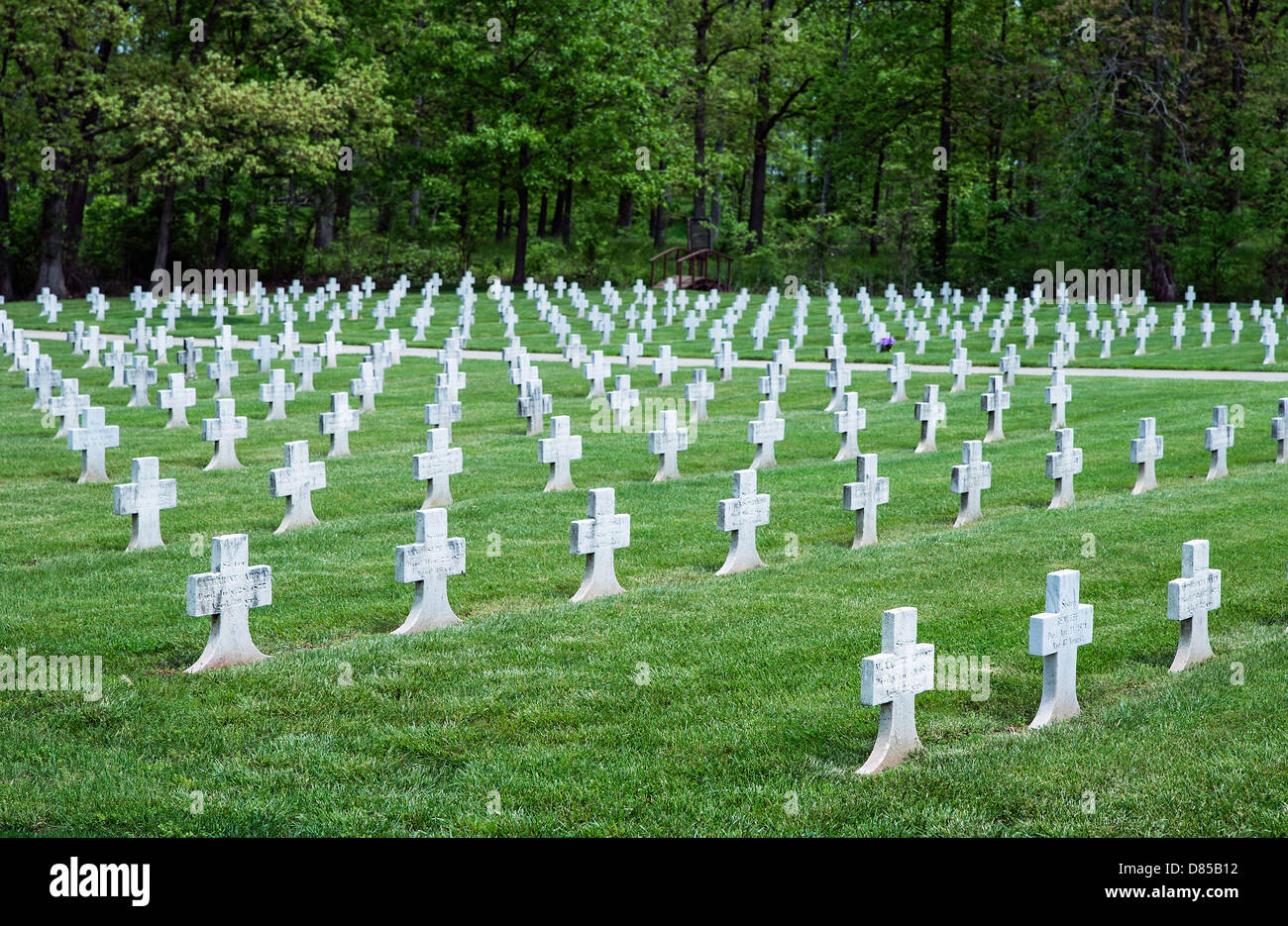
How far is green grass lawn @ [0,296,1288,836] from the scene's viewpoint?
5.22m

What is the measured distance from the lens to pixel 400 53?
4559 cm

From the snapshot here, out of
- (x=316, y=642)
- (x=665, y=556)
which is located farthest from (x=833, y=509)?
(x=316, y=642)

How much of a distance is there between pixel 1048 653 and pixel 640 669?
6.30 feet

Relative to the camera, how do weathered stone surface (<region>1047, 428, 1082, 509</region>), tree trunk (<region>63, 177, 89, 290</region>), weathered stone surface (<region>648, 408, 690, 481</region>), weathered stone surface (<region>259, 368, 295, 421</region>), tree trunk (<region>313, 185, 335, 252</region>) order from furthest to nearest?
tree trunk (<region>313, 185, 335, 252</region>), tree trunk (<region>63, 177, 89, 290</region>), weathered stone surface (<region>259, 368, 295, 421</region>), weathered stone surface (<region>648, 408, 690, 481</region>), weathered stone surface (<region>1047, 428, 1082, 509</region>)

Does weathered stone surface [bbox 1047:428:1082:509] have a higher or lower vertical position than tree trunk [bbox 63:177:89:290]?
lower

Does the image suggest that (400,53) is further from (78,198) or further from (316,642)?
(316,642)

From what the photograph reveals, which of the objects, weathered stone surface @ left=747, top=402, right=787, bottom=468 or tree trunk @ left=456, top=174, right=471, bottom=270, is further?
tree trunk @ left=456, top=174, right=471, bottom=270

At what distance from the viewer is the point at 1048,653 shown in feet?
20.3

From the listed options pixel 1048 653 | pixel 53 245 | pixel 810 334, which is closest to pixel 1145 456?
pixel 1048 653

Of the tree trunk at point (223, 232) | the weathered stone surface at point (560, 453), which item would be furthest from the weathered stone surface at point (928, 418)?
the tree trunk at point (223, 232)

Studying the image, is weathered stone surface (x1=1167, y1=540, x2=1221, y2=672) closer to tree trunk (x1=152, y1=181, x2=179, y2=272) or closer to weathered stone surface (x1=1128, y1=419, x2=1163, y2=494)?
weathered stone surface (x1=1128, y1=419, x2=1163, y2=494)

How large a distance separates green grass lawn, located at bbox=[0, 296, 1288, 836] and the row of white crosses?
0.14 metres


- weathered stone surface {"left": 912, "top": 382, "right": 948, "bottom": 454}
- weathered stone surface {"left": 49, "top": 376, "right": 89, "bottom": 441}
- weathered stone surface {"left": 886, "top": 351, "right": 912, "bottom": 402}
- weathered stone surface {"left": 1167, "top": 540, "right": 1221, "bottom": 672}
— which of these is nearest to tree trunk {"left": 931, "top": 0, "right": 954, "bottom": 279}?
weathered stone surface {"left": 886, "top": 351, "right": 912, "bottom": 402}

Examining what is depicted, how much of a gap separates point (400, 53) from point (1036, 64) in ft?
65.3
